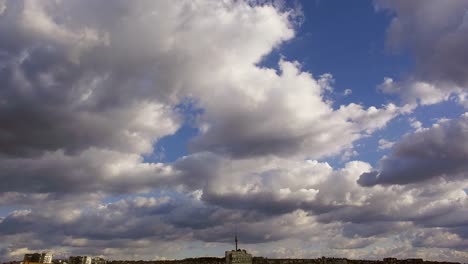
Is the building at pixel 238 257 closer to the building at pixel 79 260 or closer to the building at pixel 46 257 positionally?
the building at pixel 79 260

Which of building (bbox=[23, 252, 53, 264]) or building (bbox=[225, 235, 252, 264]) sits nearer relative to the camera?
building (bbox=[225, 235, 252, 264])

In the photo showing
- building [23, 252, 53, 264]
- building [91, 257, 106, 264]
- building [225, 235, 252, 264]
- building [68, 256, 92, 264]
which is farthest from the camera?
building [91, 257, 106, 264]

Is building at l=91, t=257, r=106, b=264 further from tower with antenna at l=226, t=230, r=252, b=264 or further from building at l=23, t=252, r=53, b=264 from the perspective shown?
tower with antenna at l=226, t=230, r=252, b=264

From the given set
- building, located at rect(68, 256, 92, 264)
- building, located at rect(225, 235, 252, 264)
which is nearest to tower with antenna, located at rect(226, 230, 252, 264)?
building, located at rect(225, 235, 252, 264)

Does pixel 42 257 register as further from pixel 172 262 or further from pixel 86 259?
pixel 172 262

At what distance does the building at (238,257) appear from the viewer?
106 meters

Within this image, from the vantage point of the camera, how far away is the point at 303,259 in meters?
122

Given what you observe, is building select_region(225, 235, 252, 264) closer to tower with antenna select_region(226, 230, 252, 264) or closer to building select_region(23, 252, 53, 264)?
tower with antenna select_region(226, 230, 252, 264)

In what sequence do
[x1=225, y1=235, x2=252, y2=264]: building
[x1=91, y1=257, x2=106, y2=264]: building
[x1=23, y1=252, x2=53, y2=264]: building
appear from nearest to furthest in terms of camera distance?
1. [x1=225, y1=235, x2=252, y2=264]: building
2. [x1=23, y1=252, x2=53, y2=264]: building
3. [x1=91, y1=257, x2=106, y2=264]: building

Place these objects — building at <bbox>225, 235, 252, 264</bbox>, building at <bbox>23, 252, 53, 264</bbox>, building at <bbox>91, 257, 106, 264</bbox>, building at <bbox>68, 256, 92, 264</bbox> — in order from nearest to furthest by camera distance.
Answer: building at <bbox>225, 235, 252, 264</bbox> < building at <bbox>68, 256, 92, 264</bbox> < building at <bbox>23, 252, 53, 264</bbox> < building at <bbox>91, 257, 106, 264</bbox>

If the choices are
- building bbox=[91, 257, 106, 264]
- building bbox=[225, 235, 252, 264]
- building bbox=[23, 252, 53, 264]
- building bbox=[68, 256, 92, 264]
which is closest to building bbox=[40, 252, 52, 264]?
building bbox=[23, 252, 53, 264]

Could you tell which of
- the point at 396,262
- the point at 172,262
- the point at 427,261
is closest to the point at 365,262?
the point at 396,262

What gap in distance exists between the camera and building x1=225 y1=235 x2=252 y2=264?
106250 millimetres

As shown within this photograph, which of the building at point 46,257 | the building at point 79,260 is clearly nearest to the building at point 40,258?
the building at point 46,257
